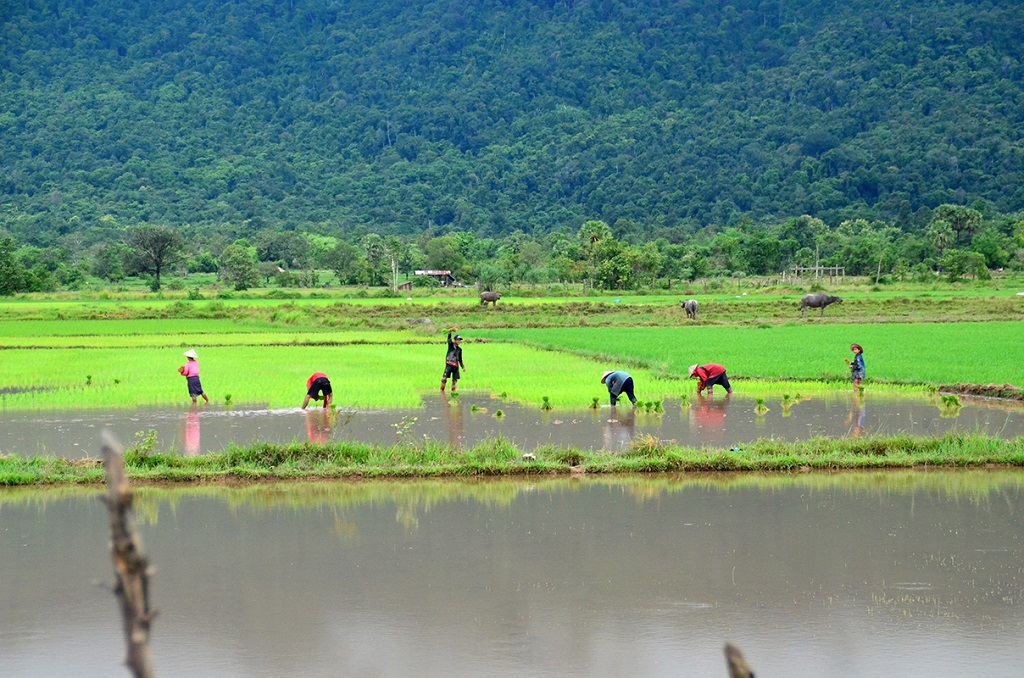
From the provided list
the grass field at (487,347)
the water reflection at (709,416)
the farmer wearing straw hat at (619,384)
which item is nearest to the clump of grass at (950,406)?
the grass field at (487,347)

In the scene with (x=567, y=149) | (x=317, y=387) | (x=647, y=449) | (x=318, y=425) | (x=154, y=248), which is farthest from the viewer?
(x=567, y=149)

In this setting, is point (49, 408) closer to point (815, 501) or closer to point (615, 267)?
point (815, 501)

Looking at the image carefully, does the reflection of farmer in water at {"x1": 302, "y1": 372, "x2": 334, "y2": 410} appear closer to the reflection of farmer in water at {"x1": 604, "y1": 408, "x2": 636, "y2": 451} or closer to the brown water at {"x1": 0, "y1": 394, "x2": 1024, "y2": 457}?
the brown water at {"x1": 0, "y1": 394, "x2": 1024, "y2": 457}

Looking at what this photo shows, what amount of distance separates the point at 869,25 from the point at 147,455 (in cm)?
19850

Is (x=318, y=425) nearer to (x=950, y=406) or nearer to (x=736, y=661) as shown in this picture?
(x=950, y=406)

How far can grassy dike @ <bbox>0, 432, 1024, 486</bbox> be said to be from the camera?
1096 cm

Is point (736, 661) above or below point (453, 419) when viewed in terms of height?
above

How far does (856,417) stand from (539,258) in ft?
220

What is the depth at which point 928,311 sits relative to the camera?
40031 millimetres

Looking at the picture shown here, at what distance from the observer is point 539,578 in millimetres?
7641

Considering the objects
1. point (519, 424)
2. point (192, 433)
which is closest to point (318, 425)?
point (192, 433)

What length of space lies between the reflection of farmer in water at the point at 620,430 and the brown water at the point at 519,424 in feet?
0.04

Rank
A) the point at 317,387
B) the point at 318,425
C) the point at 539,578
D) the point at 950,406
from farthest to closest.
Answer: the point at 950,406 < the point at 317,387 < the point at 318,425 < the point at 539,578

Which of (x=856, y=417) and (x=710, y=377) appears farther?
(x=710, y=377)
